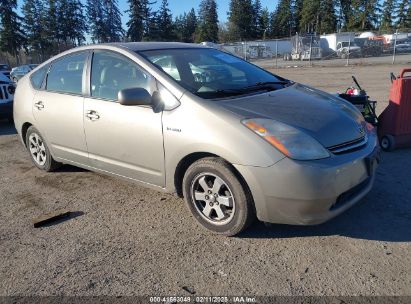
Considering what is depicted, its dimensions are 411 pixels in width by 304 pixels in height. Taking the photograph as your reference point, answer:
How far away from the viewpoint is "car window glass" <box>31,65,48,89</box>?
17.4ft

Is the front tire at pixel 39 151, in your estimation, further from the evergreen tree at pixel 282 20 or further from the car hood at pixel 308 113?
the evergreen tree at pixel 282 20

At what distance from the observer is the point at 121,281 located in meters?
2.94

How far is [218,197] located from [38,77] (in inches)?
135

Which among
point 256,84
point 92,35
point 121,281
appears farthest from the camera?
point 92,35

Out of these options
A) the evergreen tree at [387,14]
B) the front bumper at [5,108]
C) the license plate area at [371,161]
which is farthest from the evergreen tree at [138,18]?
the license plate area at [371,161]

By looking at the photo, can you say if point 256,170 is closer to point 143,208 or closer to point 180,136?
point 180,136

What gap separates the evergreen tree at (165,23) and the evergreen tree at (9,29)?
2494cm

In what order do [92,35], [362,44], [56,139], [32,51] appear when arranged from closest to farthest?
[56,139] → [362,44] → [32,51] → [92,35]

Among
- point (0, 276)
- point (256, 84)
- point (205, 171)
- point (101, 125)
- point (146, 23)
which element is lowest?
point (0, 276)

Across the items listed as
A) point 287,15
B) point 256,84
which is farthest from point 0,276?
point 287,15

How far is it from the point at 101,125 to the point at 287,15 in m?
97.4

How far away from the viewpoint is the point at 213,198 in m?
3.48

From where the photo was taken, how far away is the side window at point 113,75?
3980mm

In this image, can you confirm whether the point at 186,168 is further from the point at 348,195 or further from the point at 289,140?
the point at 348,195
